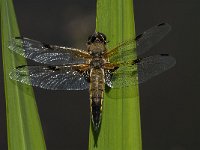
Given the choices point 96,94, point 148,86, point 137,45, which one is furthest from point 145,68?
point 148,86

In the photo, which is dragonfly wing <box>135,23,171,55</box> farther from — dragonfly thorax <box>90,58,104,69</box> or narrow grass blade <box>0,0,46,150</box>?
narrow grass blade <box>0,0,46,150</box>

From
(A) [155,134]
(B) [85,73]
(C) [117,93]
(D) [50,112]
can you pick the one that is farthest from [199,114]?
(C) [117,93]

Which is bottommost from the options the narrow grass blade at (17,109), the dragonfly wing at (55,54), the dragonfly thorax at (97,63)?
the narrow grass blade at (17,109)

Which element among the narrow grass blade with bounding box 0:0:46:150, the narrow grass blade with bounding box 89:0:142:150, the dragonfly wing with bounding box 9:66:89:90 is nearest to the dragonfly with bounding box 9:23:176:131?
the dragonfly wing with bounding box 9:66:89:90

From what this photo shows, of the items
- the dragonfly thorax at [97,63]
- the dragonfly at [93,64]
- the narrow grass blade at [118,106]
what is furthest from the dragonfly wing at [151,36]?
the narrow grass blade at [118,106]

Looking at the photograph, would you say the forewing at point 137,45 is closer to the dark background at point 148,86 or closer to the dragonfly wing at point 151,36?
the dragonfly wing at point 151,36

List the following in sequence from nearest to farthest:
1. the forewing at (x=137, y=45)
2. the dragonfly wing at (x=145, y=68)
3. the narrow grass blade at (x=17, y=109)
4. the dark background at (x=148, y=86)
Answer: the narrow grass blade at (x=17, y=109) < the forewing at (x=137, y=45) < the dragonfly wing at (x=145, y=68) < the dark background at (x=148, y=86)
